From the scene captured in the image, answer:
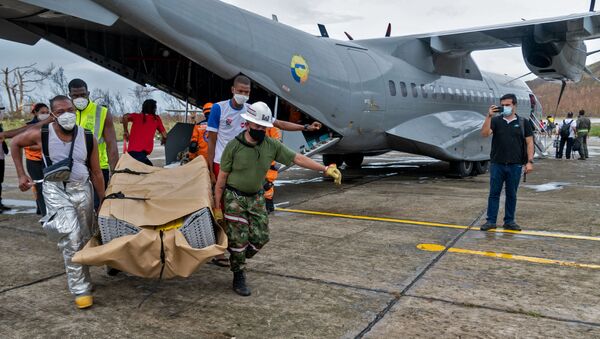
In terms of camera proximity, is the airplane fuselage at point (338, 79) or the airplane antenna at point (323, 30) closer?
the airplane fuselage at point (338, 79)

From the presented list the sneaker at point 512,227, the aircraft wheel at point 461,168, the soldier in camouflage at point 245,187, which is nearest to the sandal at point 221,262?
the soldier in camouflage at point 245,187

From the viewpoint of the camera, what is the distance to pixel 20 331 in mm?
3658

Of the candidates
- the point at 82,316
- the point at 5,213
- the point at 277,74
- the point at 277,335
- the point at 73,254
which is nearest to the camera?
the point at 277,335

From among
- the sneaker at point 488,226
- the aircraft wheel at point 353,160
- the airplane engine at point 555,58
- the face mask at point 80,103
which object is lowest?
the sneaker at point 488,226

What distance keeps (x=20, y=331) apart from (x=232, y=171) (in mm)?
2047

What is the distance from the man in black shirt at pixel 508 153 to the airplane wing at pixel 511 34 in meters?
5.63

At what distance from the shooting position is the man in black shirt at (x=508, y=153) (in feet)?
22.6

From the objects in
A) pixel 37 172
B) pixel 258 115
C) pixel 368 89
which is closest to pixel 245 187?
pixel 258 115

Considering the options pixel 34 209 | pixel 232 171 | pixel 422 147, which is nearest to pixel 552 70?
pixel 422 147

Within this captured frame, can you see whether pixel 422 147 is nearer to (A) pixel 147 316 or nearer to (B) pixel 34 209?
(B) pixel 34 209

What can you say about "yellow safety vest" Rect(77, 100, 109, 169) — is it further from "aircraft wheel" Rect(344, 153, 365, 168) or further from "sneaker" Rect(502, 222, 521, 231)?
"aircraft wheel" Rect(344, 153, 365, 168)

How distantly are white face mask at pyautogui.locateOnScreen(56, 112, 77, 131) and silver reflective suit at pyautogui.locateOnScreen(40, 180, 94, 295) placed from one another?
1.64 feet

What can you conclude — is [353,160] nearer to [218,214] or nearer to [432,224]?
[432,224]

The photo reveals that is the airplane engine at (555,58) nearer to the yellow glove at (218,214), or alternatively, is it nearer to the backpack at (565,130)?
the backpack at (565,130)
